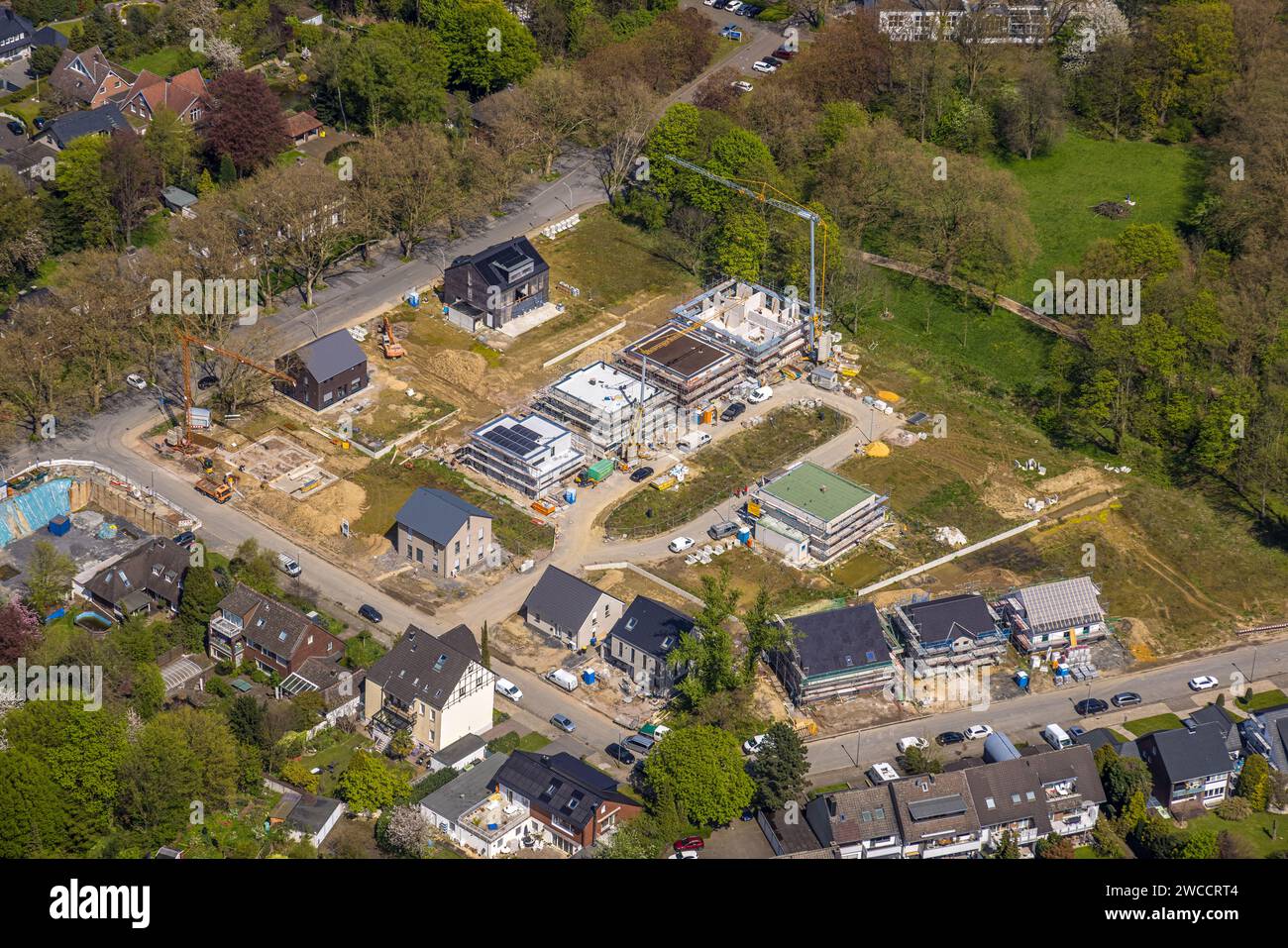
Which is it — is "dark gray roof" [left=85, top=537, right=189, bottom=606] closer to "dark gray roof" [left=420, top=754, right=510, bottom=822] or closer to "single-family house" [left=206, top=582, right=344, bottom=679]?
"single-family house" [left=206, top=582, right=344, bottom=679]

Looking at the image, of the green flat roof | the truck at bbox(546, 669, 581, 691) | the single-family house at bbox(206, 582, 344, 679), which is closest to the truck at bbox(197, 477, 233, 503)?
the single-family house at bbox(206, 582, 344, 679)

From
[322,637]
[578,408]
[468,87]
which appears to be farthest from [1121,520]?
[468,87]

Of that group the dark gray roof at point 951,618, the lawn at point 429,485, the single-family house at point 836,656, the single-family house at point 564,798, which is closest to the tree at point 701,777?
the single-family house at point 564,798

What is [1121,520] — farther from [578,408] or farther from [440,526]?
[440,526]

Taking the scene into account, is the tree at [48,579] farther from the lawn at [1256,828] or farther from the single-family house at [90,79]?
the lawn at [1256,828]

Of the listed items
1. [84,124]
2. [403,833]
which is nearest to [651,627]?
[403,833]

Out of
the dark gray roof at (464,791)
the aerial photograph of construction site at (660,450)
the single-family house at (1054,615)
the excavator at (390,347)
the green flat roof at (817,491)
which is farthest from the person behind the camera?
the excavator at (390,347)
